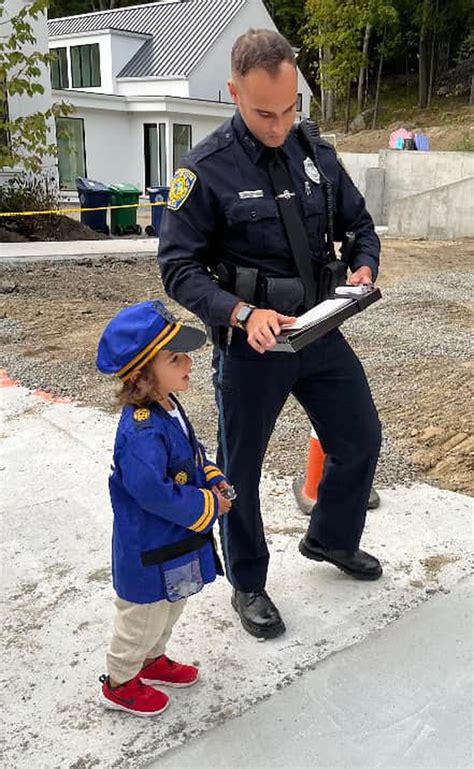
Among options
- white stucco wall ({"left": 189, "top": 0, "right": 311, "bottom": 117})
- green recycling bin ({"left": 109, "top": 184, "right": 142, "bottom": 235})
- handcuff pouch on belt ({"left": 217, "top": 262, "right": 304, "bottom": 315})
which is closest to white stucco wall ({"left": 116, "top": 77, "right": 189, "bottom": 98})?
white stucco wall ({"left": 189, "top": 0, "right": 311, "bottom": 117})

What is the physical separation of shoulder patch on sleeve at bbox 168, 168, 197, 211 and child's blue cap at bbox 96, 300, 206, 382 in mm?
448

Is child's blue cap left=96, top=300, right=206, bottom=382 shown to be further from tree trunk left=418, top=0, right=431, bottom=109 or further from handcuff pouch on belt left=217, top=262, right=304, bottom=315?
tree trunk left=418, top=0, right=431, bottom=109

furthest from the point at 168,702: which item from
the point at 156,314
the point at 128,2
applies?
the point at 128,2

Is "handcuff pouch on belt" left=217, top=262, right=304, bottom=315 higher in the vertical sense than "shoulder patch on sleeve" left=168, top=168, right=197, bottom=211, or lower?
lower

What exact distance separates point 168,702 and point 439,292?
7364 millimetres

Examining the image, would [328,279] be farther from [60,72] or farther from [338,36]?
[338,36]

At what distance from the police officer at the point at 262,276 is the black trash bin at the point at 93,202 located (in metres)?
13.7

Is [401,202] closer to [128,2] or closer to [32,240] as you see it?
[32,240]

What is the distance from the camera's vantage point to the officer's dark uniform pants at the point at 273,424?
244 centimetres

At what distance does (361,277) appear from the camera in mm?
2557

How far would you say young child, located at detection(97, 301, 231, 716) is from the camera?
196 cm

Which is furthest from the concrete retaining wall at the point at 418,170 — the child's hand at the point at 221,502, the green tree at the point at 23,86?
the child's hand at the point at 221,502

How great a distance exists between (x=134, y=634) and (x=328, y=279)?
1.26m

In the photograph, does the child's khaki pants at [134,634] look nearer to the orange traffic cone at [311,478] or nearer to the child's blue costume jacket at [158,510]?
the child's blue costume jacket at [158,510]
